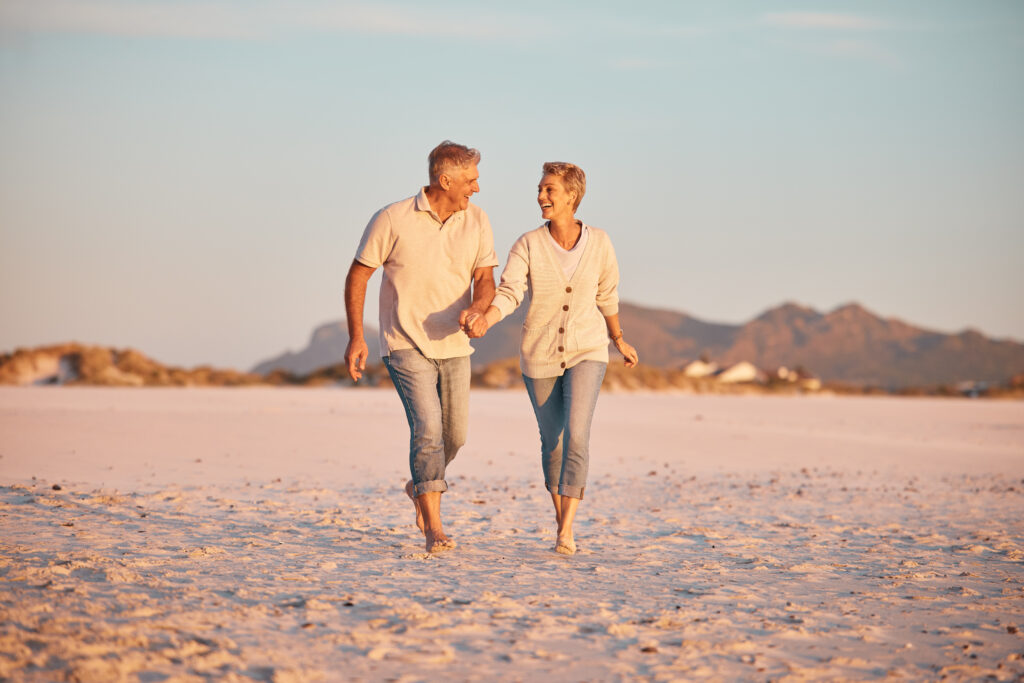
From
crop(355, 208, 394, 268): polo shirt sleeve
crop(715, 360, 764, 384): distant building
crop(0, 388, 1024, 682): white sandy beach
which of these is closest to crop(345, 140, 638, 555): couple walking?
crop(355, 208, 394, 268): polo shirt sleeve

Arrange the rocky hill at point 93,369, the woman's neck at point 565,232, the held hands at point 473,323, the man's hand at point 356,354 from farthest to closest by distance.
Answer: the rocky hill at point 93,369, the woman's neck at point 565,232, the man's hand at point 356,354, the held hands at point 473,323

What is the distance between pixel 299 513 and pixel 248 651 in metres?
3.60

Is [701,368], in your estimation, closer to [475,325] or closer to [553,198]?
[553,198]

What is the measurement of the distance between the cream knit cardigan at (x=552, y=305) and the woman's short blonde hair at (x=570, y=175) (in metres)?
0.31

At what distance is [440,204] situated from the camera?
5680 mm

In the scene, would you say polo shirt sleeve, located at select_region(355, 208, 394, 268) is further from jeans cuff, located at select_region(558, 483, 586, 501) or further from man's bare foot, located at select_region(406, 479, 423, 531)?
jeans cuff, located at select_region(558, 483, 586, 501)

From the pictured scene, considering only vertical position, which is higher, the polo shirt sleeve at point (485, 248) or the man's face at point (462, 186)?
the man's face at point (462, 186)

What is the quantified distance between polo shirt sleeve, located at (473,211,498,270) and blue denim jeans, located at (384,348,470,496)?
1.84ft

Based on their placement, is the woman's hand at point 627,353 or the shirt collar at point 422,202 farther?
the woman's hand at point 627,353

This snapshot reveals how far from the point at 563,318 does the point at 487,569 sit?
1.54m

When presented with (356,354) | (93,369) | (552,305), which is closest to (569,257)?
(552,305)

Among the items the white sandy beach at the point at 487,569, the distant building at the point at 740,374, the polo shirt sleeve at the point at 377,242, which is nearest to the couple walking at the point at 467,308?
the polo shirt sleeve at the point at 377,242

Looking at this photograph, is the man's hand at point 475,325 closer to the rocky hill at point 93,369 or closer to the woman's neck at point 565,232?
the woman's neck at point 565,232

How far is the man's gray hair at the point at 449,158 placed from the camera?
5.60 meters
